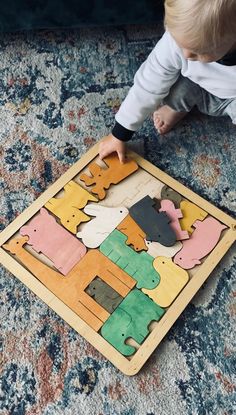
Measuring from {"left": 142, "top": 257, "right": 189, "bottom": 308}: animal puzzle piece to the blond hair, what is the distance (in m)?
0.40

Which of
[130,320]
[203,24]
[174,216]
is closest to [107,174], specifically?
[174,216]

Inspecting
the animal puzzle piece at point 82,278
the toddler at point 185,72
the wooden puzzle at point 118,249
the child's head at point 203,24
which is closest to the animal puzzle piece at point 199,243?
the wooden puzzle at point 118,249

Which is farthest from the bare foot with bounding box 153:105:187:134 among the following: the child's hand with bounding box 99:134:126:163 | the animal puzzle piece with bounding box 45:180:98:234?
the animal puzzle piece with bounding box 45:180:98:234

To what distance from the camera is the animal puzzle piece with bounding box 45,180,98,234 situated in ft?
3.10

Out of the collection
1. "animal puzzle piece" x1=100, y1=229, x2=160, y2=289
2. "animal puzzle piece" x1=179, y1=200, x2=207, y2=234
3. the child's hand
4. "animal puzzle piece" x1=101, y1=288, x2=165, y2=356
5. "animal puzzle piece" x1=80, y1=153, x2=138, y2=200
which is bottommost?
"animal puzzle piece" x1=101, y1=288, x2=165, y2=356

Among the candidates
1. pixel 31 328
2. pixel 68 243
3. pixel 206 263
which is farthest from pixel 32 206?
pixel 206 263

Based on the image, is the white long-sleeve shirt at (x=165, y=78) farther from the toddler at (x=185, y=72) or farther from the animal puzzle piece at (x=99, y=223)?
the animal puzzle piece at (x=99, y=223)

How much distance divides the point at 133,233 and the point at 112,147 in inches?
7.1

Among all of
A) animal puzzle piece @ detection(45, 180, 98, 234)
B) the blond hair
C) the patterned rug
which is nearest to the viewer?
the blond hair

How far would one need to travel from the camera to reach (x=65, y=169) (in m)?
1.01

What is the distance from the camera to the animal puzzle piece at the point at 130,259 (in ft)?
2.96

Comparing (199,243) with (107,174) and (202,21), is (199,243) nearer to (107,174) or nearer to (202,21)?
(107,174)

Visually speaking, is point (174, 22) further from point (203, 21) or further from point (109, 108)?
point (109, 108)

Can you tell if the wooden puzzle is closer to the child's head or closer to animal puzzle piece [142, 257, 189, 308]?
animal puzzle piece [142, 257, 189, 308]
